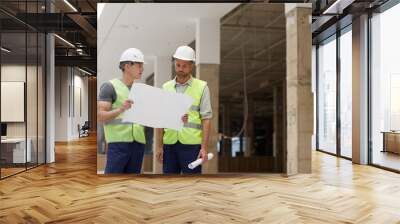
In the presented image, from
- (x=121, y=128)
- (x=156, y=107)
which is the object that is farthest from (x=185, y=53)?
(x=121, y=128)

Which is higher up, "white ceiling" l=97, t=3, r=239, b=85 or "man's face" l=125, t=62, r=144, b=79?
"white ceiling" l=97, t=3, r=239, b=85

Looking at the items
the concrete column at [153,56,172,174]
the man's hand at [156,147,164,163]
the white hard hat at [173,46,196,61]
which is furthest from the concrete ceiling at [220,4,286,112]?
the man's hand at [156,147,164,163]

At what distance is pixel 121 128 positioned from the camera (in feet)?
19.3

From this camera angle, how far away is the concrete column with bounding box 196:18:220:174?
5926mm

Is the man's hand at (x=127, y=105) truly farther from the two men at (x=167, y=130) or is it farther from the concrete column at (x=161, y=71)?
the concrete column at (x=161, y=71)

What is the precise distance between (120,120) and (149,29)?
4.48 ft

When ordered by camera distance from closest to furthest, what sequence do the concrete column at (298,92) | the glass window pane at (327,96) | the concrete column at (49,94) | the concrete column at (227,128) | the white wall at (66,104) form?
the concrete column at (227,128)
the concrete column at (298,92)
the concrete column at (49,94)
the glass window pane at (327,96)
the white wall at (66,104)

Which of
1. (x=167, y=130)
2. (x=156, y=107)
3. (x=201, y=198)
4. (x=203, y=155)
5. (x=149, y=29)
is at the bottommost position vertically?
(x=201, y=198)

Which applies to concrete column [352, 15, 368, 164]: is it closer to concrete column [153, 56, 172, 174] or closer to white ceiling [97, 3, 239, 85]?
white ceiling [97, 3, 239, 85]

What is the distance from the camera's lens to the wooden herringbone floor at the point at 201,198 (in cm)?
385

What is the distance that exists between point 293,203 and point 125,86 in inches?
112

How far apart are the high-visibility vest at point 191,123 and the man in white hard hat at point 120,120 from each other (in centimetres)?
40

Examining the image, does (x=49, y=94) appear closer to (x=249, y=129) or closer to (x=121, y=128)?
(x=121, y=128)

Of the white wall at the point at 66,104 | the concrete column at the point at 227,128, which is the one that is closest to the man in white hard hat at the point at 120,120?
the concrete column at the point at 227,128
